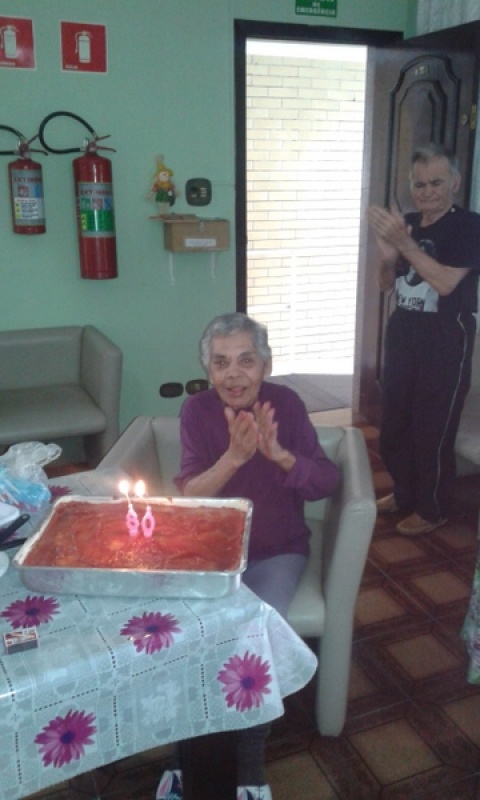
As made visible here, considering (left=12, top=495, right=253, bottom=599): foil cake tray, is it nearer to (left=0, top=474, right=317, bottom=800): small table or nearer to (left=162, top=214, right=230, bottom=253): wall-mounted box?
(left=0, top=474, right=317, bottom=800): small table

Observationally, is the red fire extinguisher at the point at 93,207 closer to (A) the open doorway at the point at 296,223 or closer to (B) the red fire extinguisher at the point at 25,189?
(B) the red fire extinguisher at the point at 25,189

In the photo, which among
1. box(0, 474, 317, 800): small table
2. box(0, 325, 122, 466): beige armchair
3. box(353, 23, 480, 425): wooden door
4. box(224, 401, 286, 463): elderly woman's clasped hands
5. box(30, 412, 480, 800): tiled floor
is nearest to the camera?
box(0, 474, 317, 800): small table

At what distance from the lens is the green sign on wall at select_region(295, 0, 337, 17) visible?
376cm

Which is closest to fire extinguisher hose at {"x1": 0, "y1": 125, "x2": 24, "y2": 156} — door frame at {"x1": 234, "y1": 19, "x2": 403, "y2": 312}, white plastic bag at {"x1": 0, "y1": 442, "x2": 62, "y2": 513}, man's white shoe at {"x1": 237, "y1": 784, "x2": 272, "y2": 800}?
door frame at {"x1": 234, "y1": 19, "x2": 403, "y2": 312}

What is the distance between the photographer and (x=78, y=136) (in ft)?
11.5

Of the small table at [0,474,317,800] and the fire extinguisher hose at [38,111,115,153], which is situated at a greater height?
the fire extinguisher hose at [38,111,115,153]

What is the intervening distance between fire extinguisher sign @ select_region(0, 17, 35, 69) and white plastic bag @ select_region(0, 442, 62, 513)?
2.60 meters

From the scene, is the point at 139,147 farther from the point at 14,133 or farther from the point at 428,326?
the point at 428,326

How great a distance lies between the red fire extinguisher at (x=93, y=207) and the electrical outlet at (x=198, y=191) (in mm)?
463

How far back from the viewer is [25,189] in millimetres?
3316

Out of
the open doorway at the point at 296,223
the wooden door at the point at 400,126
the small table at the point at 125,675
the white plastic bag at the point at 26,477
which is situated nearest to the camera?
the small table at the point at 125,675

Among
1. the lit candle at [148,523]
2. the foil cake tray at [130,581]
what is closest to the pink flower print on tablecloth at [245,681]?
the foil cake tray at [130,581]

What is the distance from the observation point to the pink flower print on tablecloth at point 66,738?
93cm

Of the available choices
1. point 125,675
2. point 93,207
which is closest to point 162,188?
point 93,207
